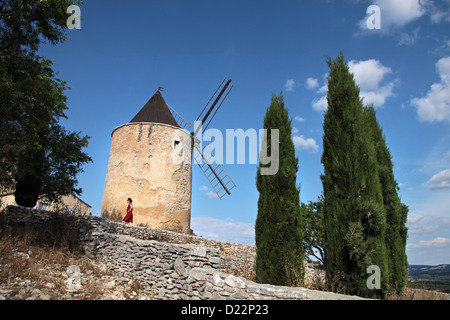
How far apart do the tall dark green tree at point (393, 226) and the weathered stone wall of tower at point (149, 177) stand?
722 centimetres

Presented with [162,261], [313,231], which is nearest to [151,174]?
[162,261]

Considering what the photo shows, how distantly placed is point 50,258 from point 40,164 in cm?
469

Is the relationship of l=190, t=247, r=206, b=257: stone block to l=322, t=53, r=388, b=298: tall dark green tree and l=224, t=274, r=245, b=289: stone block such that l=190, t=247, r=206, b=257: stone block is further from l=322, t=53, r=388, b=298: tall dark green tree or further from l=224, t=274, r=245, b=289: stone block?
l=322, t=53, r=388, b=298: tall dark green tree

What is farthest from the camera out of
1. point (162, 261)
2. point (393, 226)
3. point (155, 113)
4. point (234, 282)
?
point (155, 113)

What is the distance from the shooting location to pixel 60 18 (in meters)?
7.25

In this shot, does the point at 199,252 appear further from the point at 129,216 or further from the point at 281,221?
the point at 129,216

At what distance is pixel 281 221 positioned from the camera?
5750 millimetres

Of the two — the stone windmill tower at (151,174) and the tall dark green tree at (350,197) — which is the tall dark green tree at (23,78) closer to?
the stone windmill tower at (151,174)

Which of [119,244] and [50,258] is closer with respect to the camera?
[50,258]

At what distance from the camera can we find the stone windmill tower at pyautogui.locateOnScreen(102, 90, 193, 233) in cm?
1020

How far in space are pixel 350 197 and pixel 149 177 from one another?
24.4 ft
